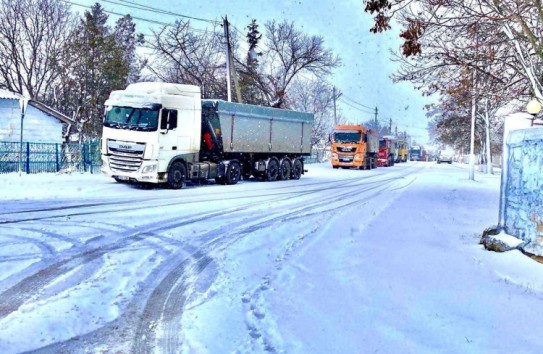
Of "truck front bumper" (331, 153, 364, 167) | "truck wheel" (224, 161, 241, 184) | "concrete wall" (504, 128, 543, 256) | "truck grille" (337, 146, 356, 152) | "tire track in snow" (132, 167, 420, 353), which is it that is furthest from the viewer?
"truck grille" (337, 146, 356, 152)

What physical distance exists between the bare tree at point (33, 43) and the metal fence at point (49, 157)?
18584 millimetres

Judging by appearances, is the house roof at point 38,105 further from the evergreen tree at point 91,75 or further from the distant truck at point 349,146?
the distant truck at point 349,146

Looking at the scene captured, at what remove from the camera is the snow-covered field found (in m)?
3.73

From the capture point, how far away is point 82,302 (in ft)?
14.8

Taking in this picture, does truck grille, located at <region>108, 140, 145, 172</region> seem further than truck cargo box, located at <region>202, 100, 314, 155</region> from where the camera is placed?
No

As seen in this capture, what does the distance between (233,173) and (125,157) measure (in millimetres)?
5135

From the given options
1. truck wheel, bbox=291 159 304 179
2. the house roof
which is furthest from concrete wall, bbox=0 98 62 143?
truck wheel, bbox=291 159 304 179

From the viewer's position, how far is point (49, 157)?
2347 centimetres

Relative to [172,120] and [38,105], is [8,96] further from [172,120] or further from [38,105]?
[172,120]

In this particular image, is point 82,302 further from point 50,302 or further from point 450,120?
point 450,120

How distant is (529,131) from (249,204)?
24.4ft

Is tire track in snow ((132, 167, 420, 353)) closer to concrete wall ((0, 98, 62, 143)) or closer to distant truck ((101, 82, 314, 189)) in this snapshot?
distant truck ((101, 82, 314, 189))

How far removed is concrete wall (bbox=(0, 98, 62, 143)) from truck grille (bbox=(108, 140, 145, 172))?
14863mm

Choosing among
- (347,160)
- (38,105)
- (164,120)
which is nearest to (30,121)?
(38,105)
